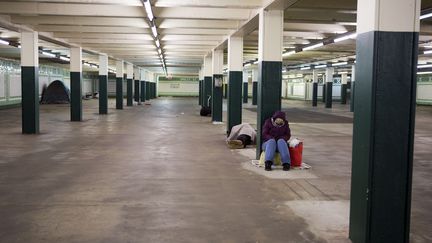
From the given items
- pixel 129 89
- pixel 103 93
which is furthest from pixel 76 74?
pixel 129 89

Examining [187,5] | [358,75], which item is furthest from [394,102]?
[187,5]

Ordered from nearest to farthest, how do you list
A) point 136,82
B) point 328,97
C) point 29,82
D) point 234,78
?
point 29,82
point 234,78
point 328,97
point 136,82

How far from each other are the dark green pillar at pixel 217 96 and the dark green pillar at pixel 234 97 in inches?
156

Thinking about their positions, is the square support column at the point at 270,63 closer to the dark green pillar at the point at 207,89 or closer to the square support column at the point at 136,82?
the dark green pillar at the point at 207,89

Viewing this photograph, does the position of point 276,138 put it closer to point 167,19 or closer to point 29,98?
point 167,19

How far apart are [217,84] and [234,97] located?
4.16 meters

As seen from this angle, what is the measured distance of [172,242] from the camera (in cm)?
486

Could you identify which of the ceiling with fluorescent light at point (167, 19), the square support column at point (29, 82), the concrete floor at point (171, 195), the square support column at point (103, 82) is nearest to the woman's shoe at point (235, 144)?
the concrete floor at point (171, 195)

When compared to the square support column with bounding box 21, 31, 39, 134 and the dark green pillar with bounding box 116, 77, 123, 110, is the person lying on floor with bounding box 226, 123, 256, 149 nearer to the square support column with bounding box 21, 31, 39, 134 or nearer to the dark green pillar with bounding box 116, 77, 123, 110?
the square support column with bounding box 21, 31, 39, 134

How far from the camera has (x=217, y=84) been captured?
749 inches

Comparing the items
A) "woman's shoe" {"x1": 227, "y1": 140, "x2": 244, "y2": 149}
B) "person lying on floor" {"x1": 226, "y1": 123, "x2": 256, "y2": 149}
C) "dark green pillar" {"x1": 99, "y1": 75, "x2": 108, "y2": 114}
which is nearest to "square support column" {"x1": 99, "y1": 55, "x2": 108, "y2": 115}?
"dark green pillar" {"x1": 99, "y1": 75, "x2": 108, "y2": 114}

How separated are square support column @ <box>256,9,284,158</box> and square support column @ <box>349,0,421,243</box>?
5122 millimetres

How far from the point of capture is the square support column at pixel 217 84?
1908 cm

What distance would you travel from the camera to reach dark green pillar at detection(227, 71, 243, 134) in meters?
14.9
